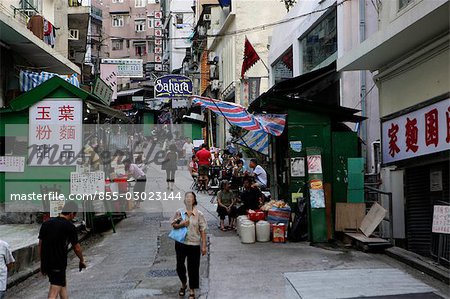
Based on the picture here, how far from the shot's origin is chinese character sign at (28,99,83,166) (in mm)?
13281

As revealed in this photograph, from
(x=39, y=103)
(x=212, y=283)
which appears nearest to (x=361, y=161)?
(x=212, y=283)

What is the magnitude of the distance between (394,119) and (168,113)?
164ft

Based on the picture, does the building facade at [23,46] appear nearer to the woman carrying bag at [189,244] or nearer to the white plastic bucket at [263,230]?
the white plastic bucket at [263,230]

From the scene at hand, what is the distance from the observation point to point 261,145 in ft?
49.5

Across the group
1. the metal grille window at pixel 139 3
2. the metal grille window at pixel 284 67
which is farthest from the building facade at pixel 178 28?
the metal grille window at pixel 284 67

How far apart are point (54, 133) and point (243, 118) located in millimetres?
4874

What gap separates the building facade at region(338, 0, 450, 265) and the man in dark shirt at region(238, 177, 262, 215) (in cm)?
305

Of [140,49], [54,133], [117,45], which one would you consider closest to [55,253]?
[54,133]

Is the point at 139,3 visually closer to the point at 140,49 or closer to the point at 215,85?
the point at 140,49

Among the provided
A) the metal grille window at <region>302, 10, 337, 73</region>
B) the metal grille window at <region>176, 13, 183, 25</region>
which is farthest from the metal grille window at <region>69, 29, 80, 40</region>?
the metal grille window at <region>176, 13, 183, 25</region>

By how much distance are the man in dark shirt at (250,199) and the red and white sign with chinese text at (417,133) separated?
11.1 feet

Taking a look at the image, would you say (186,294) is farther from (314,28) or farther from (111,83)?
(111,83)

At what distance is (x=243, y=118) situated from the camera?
12.2 m

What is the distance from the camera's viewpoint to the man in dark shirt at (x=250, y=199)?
1302cm
